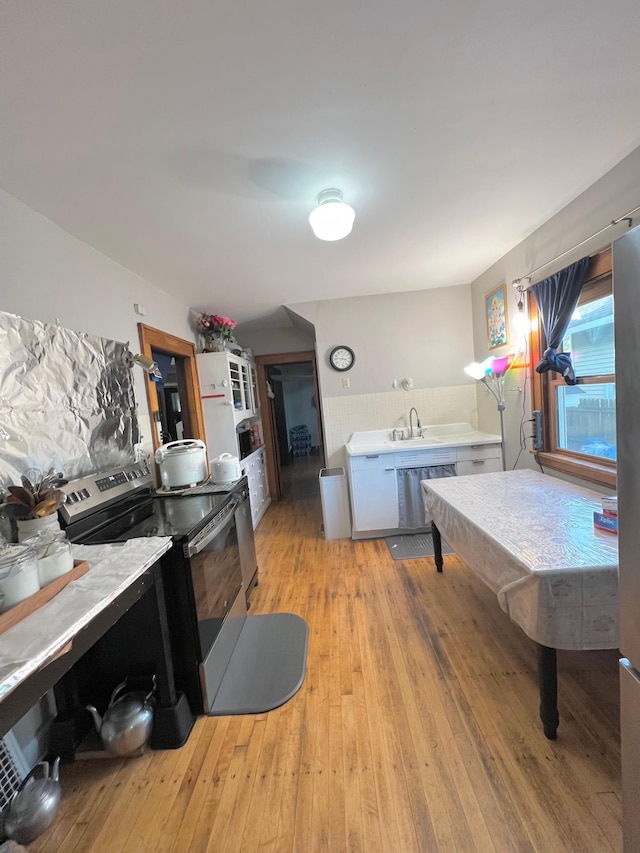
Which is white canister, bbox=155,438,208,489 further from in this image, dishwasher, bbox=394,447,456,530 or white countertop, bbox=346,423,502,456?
dishwasher, bbox=394,447,456,530

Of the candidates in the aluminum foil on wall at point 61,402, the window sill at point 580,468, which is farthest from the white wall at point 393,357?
the aluminum foil on wall at point 61,402

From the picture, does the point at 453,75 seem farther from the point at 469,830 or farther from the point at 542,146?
the point at 469,830

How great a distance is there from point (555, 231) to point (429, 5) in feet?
5.82

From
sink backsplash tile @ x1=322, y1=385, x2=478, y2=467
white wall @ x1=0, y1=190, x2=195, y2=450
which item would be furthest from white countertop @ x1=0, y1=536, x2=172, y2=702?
sink backsplash tile @ x1=322, y1=385, x2=478, y2=467

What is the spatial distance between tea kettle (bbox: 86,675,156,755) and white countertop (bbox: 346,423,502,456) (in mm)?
2137

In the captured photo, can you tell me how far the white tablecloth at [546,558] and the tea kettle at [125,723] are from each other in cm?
146

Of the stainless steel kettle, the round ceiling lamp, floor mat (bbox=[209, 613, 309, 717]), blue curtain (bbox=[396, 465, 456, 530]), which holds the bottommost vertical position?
floor mat (bbox=[209, 613, 309, 717])

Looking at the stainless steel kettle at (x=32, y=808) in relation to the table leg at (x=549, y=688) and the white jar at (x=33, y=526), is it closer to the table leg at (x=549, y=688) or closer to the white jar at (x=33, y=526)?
the white jar at (x=33, y=526)

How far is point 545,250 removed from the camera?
2271 mm

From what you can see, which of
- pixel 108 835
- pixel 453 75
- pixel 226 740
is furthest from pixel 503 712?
pixel 453 75

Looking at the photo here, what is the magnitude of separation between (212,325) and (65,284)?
1766mm

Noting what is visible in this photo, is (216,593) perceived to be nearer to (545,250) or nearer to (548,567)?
(548,567)

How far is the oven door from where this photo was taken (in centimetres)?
144

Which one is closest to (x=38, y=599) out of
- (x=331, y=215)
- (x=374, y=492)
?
(x=331, y=215)
